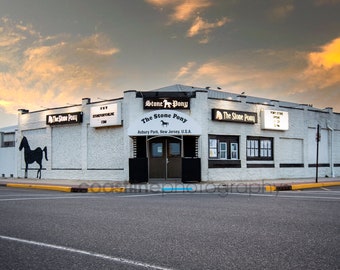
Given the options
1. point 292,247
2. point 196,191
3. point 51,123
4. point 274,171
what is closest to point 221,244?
point 292,247

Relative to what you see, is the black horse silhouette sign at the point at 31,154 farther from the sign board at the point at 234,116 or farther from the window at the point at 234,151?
the window at the point at 234,151

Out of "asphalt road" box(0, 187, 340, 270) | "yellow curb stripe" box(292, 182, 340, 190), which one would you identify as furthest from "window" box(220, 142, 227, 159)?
"asphalt road" box(0, 187, 340, 270)

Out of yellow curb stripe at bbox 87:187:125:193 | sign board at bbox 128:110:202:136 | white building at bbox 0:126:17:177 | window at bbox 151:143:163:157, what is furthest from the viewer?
white building at bbox 0:126:17:177

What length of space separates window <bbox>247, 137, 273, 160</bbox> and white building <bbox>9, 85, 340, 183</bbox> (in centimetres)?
7

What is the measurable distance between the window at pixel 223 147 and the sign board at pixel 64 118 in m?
8.65

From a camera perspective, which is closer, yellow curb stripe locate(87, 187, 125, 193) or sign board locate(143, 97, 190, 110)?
yellow curb stripe locate(87, 187, 125, 193)

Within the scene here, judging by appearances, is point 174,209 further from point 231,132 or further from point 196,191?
point 231,132

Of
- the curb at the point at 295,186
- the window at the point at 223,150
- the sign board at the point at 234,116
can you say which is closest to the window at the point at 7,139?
the window at the point at 223,150

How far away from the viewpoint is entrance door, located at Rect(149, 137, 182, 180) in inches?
857

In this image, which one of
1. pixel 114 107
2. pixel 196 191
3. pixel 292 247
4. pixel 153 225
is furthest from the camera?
pixel 114 107

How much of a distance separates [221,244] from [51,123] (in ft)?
71.4

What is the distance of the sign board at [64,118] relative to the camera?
24016 mm

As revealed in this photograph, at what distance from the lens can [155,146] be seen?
2205 cm

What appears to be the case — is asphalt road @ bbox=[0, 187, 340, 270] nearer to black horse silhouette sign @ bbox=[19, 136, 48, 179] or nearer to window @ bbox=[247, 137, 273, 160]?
window @ bbox=[247, 137, 273, 160]
